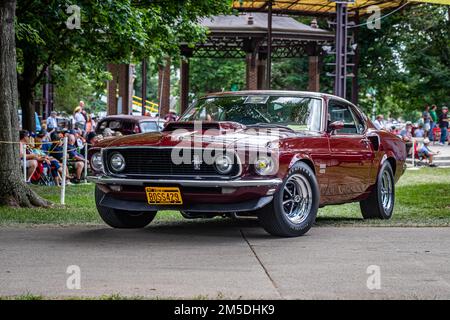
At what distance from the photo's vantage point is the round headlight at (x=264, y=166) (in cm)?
870

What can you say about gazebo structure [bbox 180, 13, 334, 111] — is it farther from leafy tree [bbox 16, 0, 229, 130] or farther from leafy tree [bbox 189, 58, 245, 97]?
leafy tree [bbox 189, 58, 245, 97]

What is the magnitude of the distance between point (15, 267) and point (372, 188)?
5580 mm

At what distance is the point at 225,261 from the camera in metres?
7.57

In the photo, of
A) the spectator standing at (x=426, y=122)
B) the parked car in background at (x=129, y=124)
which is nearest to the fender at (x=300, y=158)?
the parked car in background at (x=129, y=124)

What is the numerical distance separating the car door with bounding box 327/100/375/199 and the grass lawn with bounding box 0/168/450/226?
62 cm

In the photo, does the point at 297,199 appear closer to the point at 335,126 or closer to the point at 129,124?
the point at 335,126

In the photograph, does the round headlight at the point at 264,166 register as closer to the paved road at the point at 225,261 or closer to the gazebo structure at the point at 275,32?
the paved road at the point at 225,261

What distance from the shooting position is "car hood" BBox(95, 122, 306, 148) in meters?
8.75

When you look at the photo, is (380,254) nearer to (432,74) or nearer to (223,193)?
(223,193)

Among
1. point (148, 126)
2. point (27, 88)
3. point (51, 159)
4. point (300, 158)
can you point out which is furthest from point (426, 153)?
point (300, 158)

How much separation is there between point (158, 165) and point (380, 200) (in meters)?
3.75

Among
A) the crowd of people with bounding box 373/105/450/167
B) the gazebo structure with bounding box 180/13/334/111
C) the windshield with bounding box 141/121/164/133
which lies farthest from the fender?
the gazebo structure with bounding box 180/13/334/111
